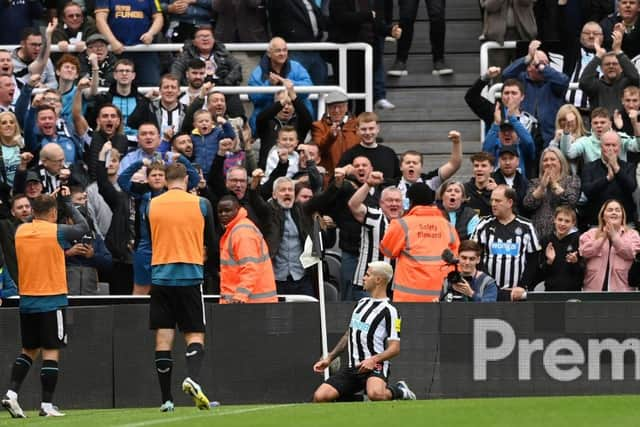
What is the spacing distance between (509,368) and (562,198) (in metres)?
2.25

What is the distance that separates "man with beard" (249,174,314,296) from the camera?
62.0 ft

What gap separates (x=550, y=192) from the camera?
19453 mm

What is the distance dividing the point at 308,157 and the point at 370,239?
134 centimetres

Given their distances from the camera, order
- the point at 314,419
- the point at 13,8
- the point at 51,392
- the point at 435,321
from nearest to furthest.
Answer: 1. the point at 314,419
2. the point at 51,392
3. the point at 435,321
4. the point at 13,8

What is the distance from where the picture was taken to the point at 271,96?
2161 centimetres

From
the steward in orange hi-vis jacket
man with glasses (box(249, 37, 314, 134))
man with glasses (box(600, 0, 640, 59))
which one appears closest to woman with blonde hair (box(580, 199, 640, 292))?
the steward in orange hi-vis jacket

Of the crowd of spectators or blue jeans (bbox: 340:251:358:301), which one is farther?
blue jeans (bbox: 340:251:358:301)

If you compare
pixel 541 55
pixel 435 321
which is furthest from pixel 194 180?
pixel 541 55

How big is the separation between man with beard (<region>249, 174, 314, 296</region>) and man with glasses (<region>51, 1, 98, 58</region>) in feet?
14.9

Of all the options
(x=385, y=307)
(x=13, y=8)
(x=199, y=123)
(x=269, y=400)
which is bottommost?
(x=269, y=400)

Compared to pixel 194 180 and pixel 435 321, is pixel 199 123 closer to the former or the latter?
pixel 194 180

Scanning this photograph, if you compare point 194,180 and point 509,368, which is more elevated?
point 194,180

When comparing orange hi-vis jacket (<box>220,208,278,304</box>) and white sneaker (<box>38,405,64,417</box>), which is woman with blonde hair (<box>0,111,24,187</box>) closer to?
orange hi-vis jacket (<box>220,208,278,304</box>)

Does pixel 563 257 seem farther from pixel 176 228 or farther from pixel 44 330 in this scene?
pixel 44 330
